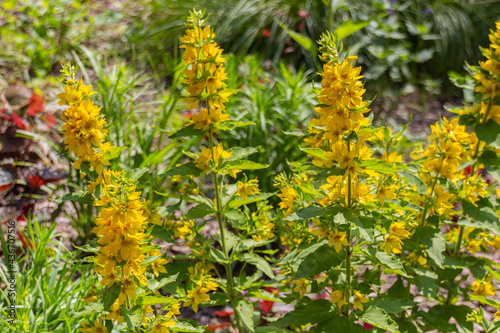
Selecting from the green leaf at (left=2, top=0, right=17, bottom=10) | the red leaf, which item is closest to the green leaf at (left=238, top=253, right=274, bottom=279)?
the red leaf

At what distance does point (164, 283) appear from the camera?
63.8 inches

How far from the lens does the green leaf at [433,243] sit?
1780mm

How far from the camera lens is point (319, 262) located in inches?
63.1

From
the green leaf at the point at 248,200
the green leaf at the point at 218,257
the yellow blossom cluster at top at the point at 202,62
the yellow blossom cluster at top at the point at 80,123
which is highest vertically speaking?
the yellow blossom cluster at top at the point at 202,62

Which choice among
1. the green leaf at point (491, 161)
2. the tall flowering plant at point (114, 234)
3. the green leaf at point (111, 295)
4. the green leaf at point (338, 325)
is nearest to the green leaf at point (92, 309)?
the tall flowering plant at point (114, 234)

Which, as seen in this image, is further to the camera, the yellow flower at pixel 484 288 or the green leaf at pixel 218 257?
the yellow flower at pixel 484 288

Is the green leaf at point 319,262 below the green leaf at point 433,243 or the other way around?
the other way around

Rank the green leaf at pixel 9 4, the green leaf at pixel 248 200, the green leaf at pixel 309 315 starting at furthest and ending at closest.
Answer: the green leaf at pixel 9 4 < the green leaf at pixel 248 200 < the green leaf at pixel 309 315

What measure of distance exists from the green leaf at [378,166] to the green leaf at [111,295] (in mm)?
839

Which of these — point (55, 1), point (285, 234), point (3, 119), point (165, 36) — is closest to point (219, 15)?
point (165, 36)

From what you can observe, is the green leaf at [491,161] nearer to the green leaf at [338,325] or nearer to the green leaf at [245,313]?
the green leaf at [338,325]

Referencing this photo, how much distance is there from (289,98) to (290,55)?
1577 mm

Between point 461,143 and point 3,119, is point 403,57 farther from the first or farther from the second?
point 3,119

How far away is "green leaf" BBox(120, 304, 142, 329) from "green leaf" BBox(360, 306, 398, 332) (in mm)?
747
